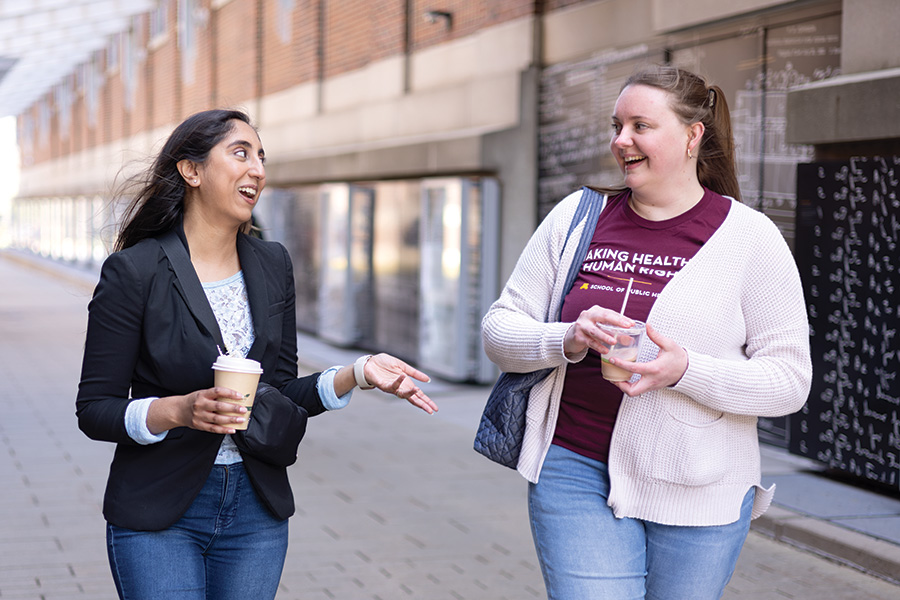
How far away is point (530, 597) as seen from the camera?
493cm

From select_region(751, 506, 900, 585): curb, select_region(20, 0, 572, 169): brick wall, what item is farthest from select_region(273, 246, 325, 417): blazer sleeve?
select_region(751, 506, 900, 585): curb

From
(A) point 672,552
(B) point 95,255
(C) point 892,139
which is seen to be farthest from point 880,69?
(B) point 95,255

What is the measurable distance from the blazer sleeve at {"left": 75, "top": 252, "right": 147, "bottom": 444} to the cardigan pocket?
1.17m

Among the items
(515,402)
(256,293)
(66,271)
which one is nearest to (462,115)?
(515,402)

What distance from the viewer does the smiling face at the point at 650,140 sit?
8.71 feet

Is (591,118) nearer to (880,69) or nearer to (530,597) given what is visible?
(880,69)

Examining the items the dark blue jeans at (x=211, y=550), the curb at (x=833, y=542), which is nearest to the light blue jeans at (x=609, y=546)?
the dark blue jeans at (x=211, y=550)

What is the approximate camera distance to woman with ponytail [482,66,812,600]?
261 cm

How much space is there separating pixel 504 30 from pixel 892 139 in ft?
19.5

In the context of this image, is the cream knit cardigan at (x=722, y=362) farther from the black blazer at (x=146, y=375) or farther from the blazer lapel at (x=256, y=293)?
the black blazer at (x=146, y=375)

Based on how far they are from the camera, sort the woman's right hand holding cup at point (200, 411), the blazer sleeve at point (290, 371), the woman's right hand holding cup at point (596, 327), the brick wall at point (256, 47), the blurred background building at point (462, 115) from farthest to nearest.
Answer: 1. the brick wall at point (256, 47)
2. the blurred background building at point (462, 115)
3. the blazer sleeve at point (290, 371)
4. the woman's right hand holding cup at point (596, 327)
5. the woman's right hand holding cup at point (200, 411)

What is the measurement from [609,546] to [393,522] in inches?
143

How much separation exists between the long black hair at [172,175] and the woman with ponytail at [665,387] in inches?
32.5

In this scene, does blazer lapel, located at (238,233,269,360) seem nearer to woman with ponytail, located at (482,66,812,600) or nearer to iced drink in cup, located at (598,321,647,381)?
woman with ponytail, located at (482,66,812,600)
